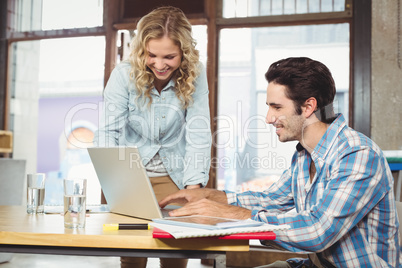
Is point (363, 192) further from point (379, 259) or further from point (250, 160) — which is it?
point (250, 160)

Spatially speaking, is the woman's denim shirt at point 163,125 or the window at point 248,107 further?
the window at point 248,107

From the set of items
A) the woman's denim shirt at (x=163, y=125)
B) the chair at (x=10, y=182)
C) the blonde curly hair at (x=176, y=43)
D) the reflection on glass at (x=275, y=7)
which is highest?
the reflection on glass at (x=275, y=7)

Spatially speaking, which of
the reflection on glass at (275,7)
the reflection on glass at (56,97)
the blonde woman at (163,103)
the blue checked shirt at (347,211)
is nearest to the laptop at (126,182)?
the blue checked shirt at (347,211)

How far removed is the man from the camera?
111 cm

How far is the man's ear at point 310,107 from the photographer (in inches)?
57.6

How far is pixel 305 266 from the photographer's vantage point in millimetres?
1300

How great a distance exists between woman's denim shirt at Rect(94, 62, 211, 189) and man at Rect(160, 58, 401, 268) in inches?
15.4

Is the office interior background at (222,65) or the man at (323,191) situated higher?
the office interior background at (222,65)

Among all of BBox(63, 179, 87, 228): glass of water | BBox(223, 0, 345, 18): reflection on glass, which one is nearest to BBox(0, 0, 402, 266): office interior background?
BBox(223, 0, 345, 18): reflection on glass

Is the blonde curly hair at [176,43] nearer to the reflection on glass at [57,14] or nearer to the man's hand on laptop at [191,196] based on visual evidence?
the man's hand on laptop at [191,196]

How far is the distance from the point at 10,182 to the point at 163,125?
1884 millimetres

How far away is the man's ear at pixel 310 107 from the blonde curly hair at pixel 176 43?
59cm

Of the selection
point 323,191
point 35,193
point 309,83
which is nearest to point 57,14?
point 35,193

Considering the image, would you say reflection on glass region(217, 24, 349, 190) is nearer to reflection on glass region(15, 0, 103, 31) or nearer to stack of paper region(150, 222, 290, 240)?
reflection on glass region(15, 0, 103, 31)
